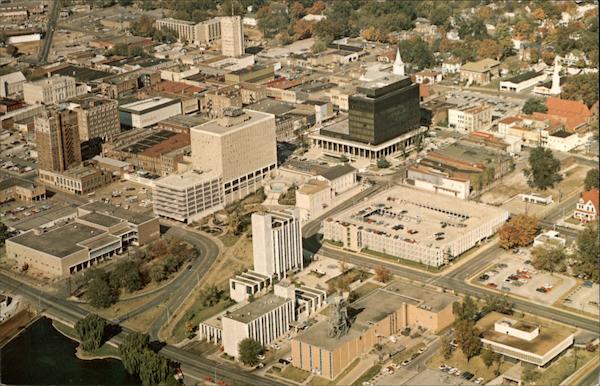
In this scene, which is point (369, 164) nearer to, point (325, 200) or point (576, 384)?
point (325, 200)

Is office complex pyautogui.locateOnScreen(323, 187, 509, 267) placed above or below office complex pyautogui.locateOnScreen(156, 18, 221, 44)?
below

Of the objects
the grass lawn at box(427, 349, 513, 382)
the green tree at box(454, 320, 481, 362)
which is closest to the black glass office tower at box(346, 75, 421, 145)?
the green tree at box(454, 320, 481, 362)

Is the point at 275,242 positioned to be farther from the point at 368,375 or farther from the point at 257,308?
the point at 368,375

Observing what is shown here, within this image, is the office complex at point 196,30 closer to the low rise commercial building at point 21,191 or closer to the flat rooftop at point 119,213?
the low rise commercial building at point 21,191

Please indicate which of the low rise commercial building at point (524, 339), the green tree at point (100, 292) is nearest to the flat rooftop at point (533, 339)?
the low rise commercial building at point (524, 339)

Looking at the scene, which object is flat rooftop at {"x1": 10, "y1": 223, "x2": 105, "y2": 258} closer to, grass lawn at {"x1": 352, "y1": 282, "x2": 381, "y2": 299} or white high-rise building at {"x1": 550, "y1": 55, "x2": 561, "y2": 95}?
grass lawn at {"x1": 352, "y1": 282, "x2": 381, "y2": 299}

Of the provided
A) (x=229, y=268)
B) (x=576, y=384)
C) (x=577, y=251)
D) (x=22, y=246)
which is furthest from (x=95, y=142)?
(x=576, y=384)

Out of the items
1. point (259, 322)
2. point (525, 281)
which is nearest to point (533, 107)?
point (525, 281)
